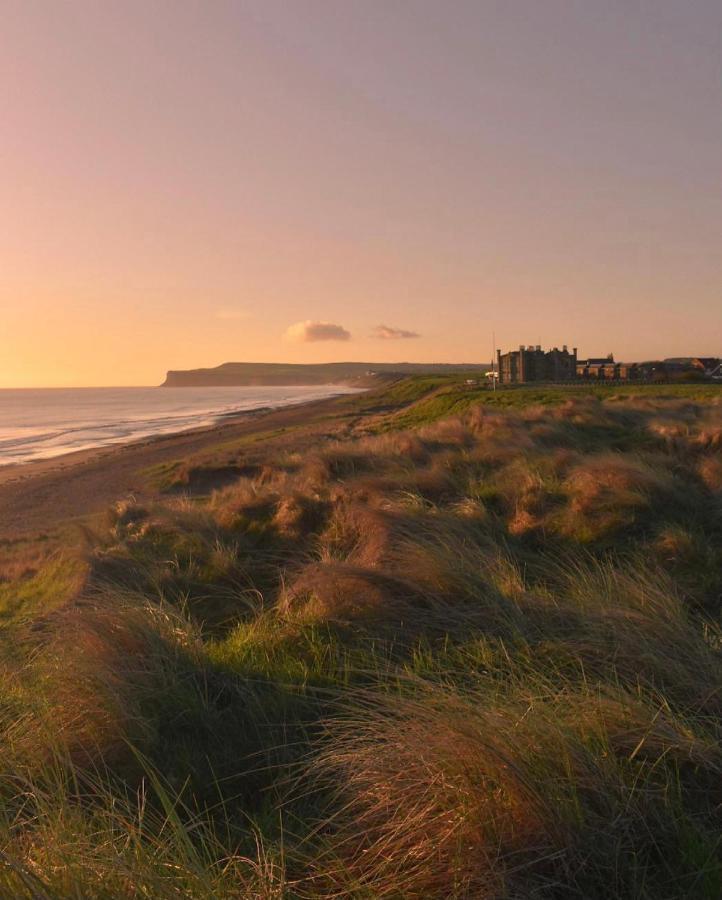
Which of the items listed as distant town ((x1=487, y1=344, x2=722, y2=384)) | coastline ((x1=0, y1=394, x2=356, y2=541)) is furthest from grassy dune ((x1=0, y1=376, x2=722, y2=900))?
distant town ((x1=487, y1=344, x2=722, y2=384))

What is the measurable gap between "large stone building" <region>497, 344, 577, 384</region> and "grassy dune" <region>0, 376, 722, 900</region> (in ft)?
179

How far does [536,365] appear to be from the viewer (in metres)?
61.5

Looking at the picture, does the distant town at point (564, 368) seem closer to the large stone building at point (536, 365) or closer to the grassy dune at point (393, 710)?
the large stone building at point (536, 365)

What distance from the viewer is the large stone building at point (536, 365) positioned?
6122 cm

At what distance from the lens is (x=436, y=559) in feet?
18.2

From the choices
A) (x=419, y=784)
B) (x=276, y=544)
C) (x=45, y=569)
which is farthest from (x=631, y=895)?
(x=45, y=569)

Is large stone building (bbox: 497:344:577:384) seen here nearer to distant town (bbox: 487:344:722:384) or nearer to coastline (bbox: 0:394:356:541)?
distant town (bbox: 487:344:722:384)

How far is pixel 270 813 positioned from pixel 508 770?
3.76 feet

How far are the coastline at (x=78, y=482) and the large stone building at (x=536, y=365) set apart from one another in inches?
1240

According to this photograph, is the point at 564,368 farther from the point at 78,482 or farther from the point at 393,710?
the point at 393,710

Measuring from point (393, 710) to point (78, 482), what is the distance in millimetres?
22498

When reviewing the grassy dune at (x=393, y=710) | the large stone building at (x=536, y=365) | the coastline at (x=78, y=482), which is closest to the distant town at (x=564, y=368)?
the large stone building at (x=536, y=365)

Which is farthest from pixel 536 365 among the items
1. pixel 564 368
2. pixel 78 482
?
pixel 78 482

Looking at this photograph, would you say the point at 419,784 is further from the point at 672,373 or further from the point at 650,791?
the point at 672,373
